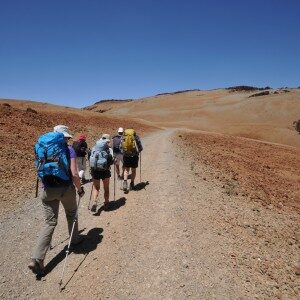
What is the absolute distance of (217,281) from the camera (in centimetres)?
719

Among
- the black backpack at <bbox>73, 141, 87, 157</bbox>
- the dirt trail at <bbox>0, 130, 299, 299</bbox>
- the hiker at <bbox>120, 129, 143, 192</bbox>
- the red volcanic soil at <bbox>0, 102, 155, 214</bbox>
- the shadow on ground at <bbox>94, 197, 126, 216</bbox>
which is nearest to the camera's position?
the dirt trail at <bbox>0, 130, 299, 299</bbox>

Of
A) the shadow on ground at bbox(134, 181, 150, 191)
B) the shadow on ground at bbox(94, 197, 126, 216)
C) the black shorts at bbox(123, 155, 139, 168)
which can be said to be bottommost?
the shadow on ground at bbox(94, 197, 126, 216)

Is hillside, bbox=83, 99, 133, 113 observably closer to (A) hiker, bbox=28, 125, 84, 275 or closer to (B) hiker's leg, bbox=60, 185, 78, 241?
(B) hiker's leg, bbox=60, 185, 78, 241

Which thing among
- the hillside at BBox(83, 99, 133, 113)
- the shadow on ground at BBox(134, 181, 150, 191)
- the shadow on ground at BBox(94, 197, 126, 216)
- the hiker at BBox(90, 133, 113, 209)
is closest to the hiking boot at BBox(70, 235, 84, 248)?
the shadow on ground at BBox(94, 197, 126, 216)

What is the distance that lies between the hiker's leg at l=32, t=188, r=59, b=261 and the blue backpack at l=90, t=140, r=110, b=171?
2.75 m

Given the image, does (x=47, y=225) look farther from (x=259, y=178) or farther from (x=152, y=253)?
(x=259, y=178)

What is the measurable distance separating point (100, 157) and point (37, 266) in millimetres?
3934

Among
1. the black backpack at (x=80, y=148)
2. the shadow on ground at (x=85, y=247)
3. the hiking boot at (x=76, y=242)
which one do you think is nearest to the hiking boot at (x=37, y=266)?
the shadow on ground at (x=85, y=247)

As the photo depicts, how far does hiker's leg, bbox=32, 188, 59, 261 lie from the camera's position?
7613 mm

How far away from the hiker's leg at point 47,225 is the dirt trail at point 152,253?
565 mm

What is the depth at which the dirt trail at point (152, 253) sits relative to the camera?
7.03m

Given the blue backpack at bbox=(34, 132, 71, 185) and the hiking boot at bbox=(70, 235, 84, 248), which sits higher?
the blue backpack at bbox=(34, 132, 71, 185)

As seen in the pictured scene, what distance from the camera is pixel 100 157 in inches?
420

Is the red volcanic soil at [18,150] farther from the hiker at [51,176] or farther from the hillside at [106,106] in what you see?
the hillside at [106,106]
